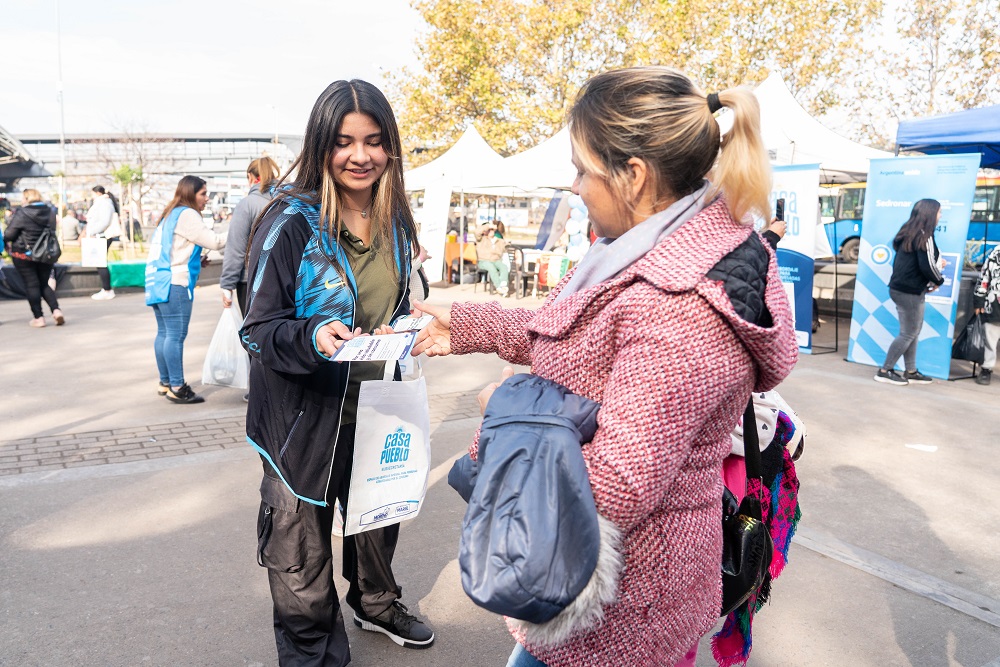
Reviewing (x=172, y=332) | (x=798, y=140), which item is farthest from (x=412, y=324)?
(x=798, y=140)

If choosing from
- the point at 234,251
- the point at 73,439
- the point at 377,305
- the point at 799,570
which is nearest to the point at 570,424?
the point at 377,305

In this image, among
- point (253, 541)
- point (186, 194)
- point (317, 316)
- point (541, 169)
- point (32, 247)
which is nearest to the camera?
point (317, 316)

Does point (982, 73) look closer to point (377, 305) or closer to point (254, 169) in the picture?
point (254, 169)

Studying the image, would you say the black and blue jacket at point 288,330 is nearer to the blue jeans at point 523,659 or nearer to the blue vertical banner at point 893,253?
the blue jeans at point 523,659

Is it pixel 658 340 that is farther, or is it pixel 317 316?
pixel 317 316

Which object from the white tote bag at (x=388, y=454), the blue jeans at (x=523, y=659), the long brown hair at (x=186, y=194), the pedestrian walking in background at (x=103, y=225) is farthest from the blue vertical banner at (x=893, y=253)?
the pedestrian walking in background at (x=103, y=225)

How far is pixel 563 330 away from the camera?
4.60 ft

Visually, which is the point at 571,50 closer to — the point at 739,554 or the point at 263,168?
the point at 263,168

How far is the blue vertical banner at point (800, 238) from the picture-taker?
9.26m

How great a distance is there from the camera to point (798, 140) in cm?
1121

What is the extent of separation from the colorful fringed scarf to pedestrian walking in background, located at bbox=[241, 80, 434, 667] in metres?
1.20

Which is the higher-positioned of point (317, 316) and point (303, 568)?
point (317, 316)

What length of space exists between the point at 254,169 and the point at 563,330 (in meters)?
5.01

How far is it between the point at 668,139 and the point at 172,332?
5.77 m
